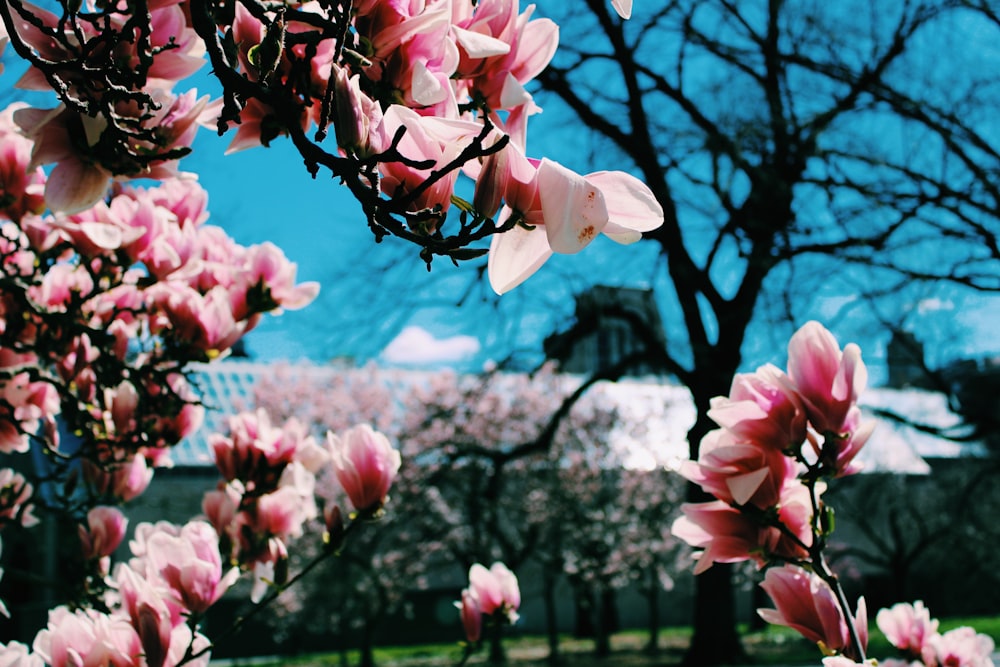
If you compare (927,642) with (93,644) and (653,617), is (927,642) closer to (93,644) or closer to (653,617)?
(93,644)

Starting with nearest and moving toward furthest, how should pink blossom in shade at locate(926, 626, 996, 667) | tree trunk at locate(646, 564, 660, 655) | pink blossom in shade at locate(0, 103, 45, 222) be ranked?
1. pink blossom in shade at locate(926, 626, 996, 667)
2. pink blossom in shade at locate(0, 103, 45, 222)
3. tree trunk at locate(646, 564, 660, 655)

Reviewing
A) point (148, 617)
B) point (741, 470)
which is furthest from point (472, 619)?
point (741, 470)

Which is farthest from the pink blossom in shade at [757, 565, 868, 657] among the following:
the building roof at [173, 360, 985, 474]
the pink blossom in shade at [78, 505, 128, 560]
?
the building roof at [173, 360, 985, 474]

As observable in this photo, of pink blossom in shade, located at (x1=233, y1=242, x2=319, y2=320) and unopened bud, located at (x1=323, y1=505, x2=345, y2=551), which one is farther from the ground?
pink blossom in shade, located at (x1=233, y1=242, x2=319, y2=320)

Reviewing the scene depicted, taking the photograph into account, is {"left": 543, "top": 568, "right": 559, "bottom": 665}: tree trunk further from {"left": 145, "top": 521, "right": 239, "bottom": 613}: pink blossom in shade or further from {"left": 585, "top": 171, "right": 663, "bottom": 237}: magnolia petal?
{"left": 585, "top": 171, "right": 663, "bottom": 237}: magnolia petal

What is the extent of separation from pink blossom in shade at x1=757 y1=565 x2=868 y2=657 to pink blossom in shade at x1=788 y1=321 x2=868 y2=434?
0.23 m

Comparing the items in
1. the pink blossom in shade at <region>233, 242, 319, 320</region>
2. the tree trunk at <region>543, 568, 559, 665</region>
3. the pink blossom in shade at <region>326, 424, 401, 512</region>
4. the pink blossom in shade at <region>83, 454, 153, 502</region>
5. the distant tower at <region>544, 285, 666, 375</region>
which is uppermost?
the distant tower at <region>544, 285, 666, 375</region>

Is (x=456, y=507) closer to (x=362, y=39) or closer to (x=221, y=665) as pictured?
(x=221, y=665)

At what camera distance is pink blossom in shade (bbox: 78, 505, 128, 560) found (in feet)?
6.78

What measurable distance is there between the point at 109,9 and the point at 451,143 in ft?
1.27

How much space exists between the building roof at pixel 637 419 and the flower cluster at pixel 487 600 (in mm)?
12913

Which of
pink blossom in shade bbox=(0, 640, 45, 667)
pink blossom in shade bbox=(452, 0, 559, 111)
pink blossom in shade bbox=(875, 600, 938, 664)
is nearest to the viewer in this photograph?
pink blossom in shade bbox=(452, 0, 559, 111)

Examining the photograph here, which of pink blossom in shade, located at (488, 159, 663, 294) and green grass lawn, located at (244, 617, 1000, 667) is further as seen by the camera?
green grass lawn, located at (244, 617, 1000, 667)

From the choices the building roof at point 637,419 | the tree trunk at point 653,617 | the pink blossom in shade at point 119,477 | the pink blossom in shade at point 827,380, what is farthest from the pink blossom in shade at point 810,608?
the tree trunk at point 653,617
